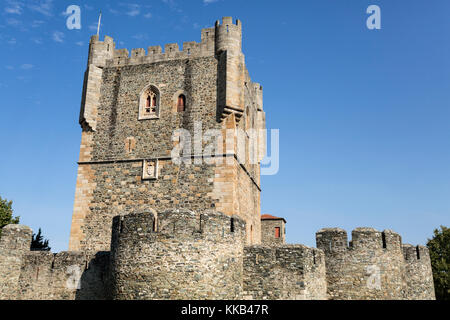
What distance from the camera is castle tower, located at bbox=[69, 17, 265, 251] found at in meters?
17.7

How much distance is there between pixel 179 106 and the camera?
19.1 m

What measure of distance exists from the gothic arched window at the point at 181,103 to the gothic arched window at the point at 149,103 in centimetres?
96

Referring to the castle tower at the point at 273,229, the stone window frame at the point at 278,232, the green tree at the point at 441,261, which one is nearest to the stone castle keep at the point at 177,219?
the castle tower at the point at 273,229

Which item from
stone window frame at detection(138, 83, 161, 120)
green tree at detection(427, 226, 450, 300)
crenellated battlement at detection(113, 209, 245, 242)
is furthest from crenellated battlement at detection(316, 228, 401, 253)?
green tree at detection(427, 226, 450, 300)

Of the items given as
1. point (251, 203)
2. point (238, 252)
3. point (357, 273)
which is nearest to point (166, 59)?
point (251, 203)

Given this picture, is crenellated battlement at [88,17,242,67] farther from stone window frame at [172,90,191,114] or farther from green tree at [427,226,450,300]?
green tree at [427,226,450,300]

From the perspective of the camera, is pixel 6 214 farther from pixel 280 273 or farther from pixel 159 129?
pixel 280 273

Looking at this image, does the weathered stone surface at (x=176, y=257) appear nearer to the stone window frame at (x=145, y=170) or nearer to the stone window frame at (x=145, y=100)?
the stone window frame at (x=145, y=170)

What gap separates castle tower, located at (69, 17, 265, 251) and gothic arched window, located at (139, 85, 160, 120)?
0.05m

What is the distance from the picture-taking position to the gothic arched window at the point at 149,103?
19.3 meters
